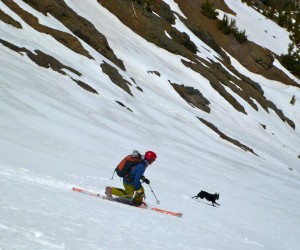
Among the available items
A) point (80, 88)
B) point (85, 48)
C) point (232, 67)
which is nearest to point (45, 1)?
point (85, 48)

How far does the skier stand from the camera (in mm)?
9703

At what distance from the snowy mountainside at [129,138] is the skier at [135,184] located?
60 centimetres

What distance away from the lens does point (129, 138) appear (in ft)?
60.9

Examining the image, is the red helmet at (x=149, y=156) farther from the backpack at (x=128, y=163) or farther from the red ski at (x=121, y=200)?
the red ski at (x=121, y=200)

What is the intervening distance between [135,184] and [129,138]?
8754 mm

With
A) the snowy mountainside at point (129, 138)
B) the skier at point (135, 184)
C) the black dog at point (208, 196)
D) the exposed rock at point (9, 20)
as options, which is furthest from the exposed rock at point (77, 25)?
the skier at point (135, 184)

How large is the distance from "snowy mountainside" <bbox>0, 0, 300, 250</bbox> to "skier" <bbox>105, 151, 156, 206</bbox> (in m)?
0.60

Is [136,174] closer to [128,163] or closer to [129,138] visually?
[128,163]

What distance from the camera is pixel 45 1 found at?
2859cm

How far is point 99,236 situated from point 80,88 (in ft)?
53.7

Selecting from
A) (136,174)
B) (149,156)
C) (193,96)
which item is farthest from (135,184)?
(193,96)

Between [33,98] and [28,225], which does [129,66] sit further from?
[28,225]

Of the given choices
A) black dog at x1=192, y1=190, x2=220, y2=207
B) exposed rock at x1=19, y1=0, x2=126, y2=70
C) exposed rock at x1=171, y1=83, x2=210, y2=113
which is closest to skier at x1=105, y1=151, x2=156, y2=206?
black dog at x1=192, y1=190, x2=220, y2=207

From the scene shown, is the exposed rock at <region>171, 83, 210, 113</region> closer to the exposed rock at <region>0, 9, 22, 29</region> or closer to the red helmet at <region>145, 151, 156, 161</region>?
the exposed rock at <region>0, 9, 22, 29</region>
